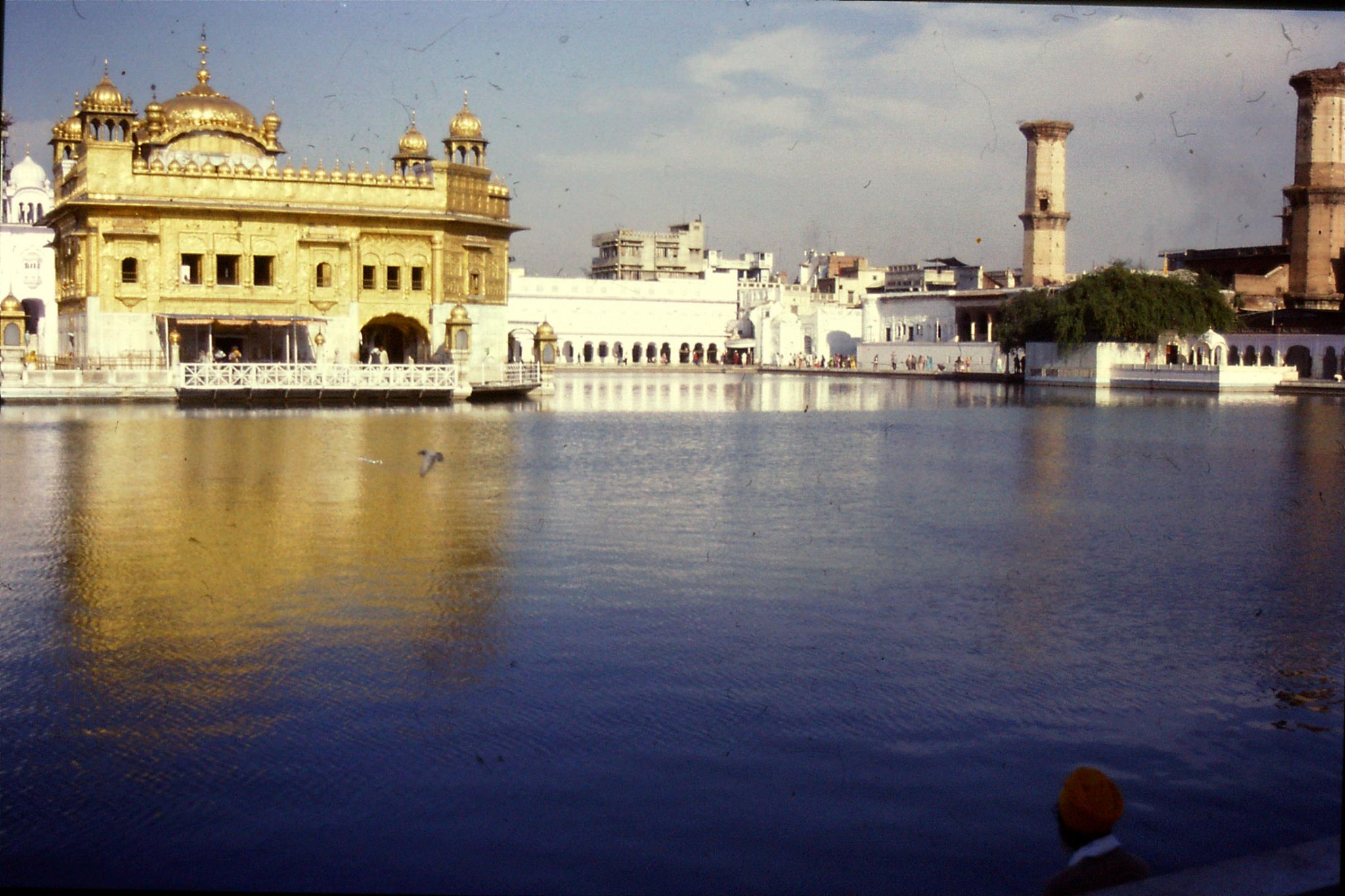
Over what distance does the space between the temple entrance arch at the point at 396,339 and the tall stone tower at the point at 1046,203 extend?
32730 millimetres

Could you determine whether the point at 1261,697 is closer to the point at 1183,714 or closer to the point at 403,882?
the point at 1183,714

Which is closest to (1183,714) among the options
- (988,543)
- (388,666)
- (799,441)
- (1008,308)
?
(388,666)

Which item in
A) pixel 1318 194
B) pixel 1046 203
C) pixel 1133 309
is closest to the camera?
pixel 1133 309

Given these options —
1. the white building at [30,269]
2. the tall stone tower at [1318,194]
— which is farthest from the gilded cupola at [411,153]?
the tall stone tower at [1318,194]

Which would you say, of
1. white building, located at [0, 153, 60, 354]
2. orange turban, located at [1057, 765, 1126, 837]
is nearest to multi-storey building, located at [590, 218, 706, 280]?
white building, located at [0, 153, 60, 354]

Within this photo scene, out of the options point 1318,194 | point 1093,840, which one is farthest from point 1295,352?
point 1093,840

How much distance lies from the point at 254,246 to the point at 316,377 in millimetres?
5040

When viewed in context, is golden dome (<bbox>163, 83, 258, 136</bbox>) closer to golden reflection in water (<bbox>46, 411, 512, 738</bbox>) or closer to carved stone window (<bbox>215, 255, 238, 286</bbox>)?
carved stone window (<bbox>215, 255, 238, 286</bbox>)

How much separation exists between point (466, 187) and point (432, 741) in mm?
28988

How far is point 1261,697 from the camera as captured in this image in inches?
234

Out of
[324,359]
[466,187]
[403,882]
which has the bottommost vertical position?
[403,882]

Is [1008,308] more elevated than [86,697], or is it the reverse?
[1008,308]

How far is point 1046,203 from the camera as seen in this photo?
58438mm

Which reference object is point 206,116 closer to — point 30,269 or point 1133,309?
point 30,269
